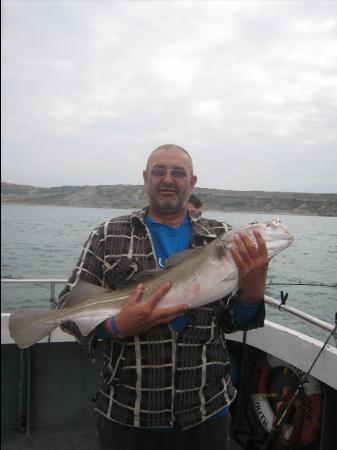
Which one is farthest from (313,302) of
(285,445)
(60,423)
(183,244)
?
(183,244)

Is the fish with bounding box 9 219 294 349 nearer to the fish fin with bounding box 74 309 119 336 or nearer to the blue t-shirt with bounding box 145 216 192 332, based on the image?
the fish fin with bounding box 74 309 119 336

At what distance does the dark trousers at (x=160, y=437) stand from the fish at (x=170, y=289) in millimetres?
731

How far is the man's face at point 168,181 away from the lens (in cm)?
305

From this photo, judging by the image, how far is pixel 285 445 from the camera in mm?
4363

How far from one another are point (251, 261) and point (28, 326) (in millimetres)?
1674

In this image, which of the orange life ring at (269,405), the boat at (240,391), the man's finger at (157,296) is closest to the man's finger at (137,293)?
the man's finger at (157,296)

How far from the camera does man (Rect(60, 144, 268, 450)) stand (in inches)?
104

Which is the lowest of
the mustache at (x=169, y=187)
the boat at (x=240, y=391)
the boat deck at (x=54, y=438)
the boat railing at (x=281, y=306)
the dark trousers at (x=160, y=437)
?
the boat deck at (x=54, y=438)

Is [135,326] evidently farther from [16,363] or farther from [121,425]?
[16,363]

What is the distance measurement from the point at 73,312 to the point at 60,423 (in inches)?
132

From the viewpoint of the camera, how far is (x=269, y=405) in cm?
A: 477

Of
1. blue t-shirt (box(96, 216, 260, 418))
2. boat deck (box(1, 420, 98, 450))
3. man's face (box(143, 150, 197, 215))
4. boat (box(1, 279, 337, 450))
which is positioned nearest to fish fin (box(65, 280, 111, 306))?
blue t-shirt (box(96, 216, 260, 418))

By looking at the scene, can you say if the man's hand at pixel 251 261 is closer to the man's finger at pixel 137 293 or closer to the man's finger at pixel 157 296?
the man's finger at pixel 157 296

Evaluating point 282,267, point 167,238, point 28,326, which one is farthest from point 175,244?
point 282,267
